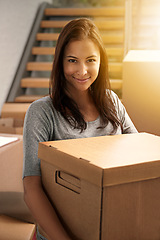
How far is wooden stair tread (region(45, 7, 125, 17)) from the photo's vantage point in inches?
148

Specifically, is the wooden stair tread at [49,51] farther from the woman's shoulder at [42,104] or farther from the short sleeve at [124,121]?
the woman's shoulder at [42,104]

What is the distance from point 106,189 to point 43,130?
36 cm

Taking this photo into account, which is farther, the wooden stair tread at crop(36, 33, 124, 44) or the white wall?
the wooden stair tread at crop(36, 33, 124, 44)

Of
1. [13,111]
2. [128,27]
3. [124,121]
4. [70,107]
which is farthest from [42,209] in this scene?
[13,111]

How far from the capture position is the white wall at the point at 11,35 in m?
2.67

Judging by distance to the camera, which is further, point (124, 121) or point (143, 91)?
point (143, 91)

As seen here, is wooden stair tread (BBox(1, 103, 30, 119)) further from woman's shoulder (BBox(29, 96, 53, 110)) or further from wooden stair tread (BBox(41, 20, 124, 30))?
woman's shoulder (BBox(29, 96, 53, 110))

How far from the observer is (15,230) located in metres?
1.25

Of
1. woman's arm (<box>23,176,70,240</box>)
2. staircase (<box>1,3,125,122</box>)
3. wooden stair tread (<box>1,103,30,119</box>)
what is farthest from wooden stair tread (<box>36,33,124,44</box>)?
woman's arm (<box>23,176,70,240</box>)

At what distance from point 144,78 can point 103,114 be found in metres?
0.46

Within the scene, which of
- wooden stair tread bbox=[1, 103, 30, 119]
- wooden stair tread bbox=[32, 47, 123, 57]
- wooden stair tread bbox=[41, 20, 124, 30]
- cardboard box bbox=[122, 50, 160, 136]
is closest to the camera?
cardboard box bbox=[122, 50, 160, 136]

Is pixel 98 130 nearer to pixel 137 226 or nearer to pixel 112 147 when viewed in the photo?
pixel 112 147

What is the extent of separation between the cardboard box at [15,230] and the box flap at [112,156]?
577 mm

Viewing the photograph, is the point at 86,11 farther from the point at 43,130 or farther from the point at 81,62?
the point at 43,130
